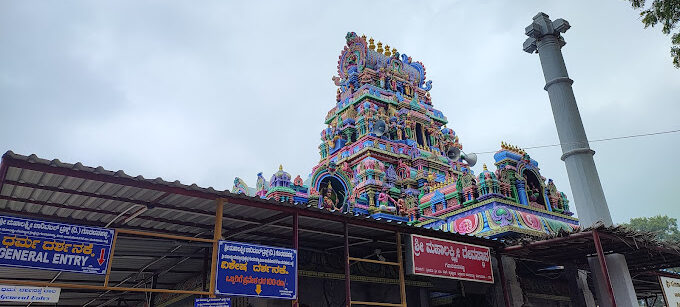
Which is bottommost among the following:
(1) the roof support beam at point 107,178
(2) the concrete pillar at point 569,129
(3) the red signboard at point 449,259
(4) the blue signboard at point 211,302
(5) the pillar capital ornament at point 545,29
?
(4) the blue signboard at point 211,302

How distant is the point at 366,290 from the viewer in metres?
16.7

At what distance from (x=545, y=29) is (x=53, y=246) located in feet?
64.8

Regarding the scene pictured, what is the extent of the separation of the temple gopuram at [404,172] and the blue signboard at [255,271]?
23.6ft

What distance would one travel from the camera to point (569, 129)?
740 inches

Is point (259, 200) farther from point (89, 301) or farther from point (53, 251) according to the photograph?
point (89, 301)

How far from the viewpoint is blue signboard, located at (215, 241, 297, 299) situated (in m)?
9.30

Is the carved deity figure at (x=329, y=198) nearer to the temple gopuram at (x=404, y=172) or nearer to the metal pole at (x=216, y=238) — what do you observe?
the temple gopuram at (x=404, y=172)

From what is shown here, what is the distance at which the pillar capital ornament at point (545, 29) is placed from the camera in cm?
2066

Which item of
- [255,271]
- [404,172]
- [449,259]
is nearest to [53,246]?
[255,271]

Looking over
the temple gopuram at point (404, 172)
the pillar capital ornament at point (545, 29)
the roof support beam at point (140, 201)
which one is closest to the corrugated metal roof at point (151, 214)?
the roof support beam at point (140, 201)

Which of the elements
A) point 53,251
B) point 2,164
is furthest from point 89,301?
point 2,164

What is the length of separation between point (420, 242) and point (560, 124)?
9.94 meters

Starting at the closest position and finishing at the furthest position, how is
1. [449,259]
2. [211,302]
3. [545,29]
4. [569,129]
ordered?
1. [211,302]
2. [449,259]
3. [569,129]
4. [545,29]

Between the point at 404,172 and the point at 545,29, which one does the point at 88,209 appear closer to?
the point at 545,29
